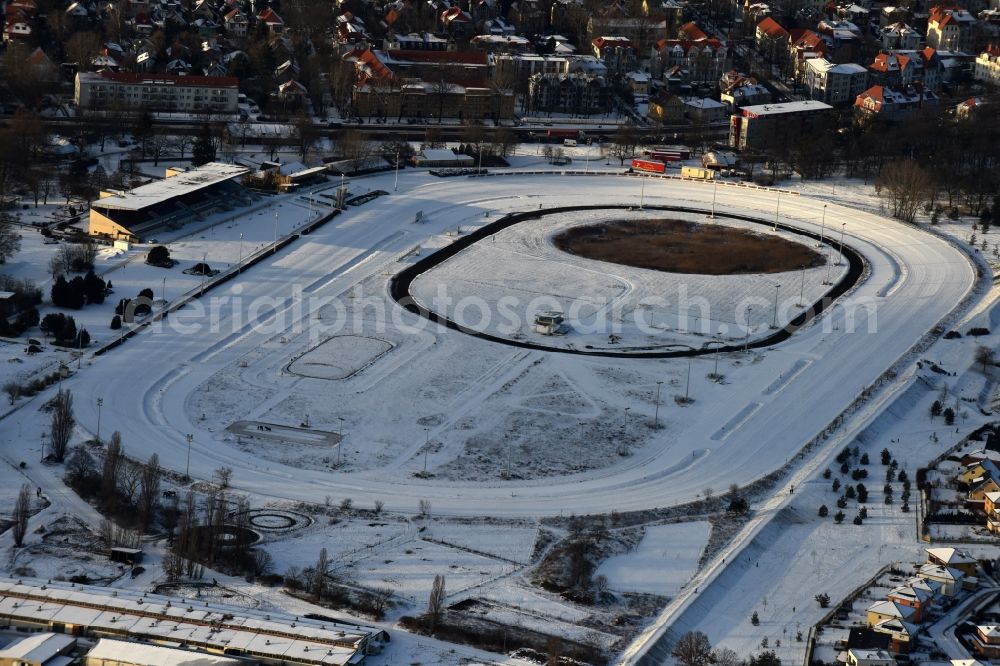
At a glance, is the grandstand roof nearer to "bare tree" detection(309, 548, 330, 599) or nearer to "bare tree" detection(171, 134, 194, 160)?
"bare tree" detection(171, 134, 194, 160)

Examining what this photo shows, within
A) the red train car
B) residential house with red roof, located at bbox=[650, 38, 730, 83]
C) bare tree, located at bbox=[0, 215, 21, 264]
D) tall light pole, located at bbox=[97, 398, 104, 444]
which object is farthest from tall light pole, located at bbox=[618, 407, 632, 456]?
residential house with red roof, located at bbox=[650, 38, 730, 83]

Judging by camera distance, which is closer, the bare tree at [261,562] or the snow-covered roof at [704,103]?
the bare tree at [261,562]

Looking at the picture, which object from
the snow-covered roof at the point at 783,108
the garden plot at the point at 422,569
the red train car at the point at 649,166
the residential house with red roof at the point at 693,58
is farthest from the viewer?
the residential house with red roof at the point at 693,58

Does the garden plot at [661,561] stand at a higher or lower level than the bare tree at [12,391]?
lower

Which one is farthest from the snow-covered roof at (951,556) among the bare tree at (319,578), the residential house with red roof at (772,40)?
the residential house with red roof at (772,40)

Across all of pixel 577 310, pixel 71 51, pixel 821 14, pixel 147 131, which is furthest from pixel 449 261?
pixel 821 14

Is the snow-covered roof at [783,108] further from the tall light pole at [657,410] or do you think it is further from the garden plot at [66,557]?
the garden plot at [66,557]

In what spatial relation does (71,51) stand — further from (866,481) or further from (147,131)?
(866,481)
